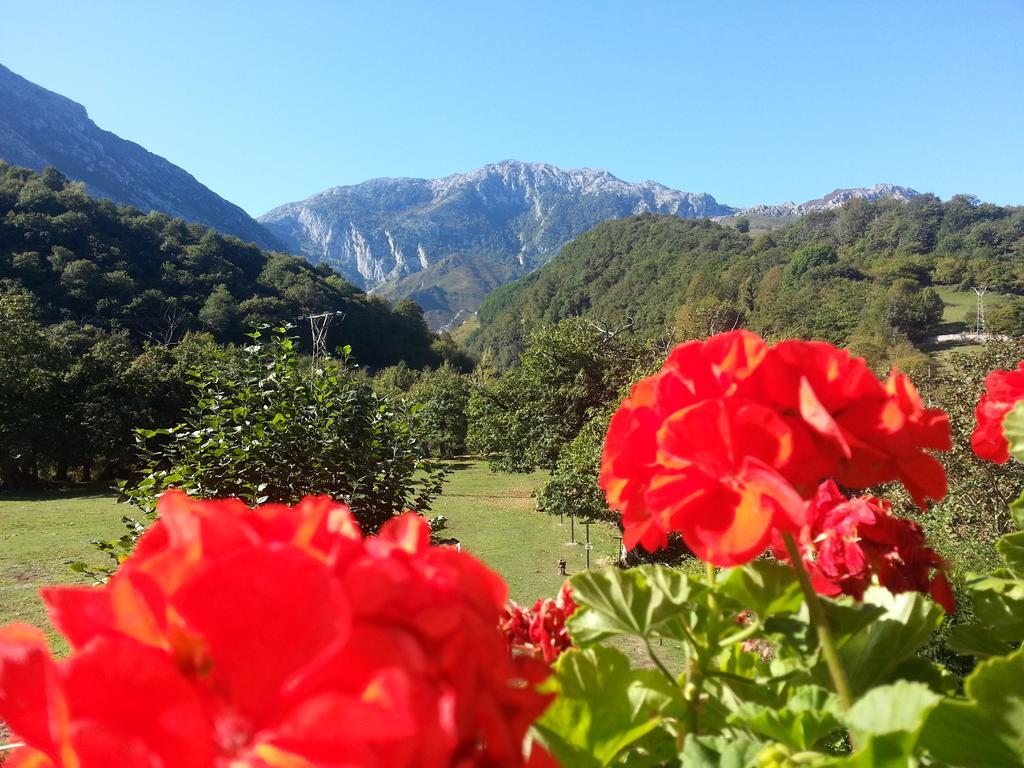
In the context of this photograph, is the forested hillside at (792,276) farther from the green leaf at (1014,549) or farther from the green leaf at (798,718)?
the green leaf at (798,718)

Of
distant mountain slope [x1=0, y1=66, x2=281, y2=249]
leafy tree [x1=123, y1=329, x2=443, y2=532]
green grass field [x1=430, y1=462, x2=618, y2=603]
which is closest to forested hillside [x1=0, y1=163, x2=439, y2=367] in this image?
green grass field [x1=430, y1=462, x2=618, y2=603]

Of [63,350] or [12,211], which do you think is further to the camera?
[12,211]

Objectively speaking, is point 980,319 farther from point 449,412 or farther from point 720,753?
point 720,753

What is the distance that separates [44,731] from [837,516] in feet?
3.14

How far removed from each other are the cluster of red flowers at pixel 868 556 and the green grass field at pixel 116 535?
969cm

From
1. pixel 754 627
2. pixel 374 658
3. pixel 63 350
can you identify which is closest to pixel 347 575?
pixel 374 658

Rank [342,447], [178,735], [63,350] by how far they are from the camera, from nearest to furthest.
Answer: [178,735] < [342,447] < [63,350]

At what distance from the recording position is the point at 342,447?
15.7 feet

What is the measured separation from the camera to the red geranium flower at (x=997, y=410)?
128 centimetres

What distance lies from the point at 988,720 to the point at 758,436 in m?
0.29

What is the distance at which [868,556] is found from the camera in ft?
3.09

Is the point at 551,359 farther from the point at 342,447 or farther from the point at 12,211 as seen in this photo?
the point at 12,211

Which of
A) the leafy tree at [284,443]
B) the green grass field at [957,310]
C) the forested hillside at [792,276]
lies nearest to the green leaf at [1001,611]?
the leafy tree at [284,443]

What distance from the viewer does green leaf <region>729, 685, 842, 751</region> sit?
63cm
